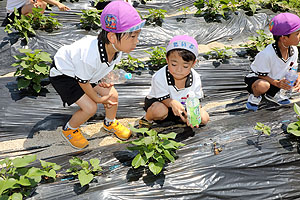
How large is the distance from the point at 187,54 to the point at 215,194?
3.85 ft

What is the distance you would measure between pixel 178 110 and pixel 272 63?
1.43 meters

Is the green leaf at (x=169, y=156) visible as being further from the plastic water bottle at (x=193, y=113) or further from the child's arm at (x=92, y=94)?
the child's arm at (x=92, y=94)

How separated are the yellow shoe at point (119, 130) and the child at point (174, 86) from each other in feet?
0.96

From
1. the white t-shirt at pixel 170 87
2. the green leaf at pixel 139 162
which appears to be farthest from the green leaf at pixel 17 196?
the white t-shirt at pixel 170 87

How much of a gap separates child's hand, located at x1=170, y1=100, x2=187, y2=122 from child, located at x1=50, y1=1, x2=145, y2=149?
642mm

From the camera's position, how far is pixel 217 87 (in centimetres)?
388

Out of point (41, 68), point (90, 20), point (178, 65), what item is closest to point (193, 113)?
point (178, 65)

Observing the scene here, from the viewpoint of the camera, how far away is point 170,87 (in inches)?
110

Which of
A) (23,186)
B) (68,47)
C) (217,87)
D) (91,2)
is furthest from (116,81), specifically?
(91,2)

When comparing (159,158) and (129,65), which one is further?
(129,65)

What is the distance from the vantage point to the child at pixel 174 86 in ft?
8.25

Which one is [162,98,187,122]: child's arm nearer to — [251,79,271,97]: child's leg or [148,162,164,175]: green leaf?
[148,162,164,175]: green leaf

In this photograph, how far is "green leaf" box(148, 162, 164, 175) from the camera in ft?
6.43

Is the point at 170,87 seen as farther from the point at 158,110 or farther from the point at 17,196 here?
the point at 17,196
